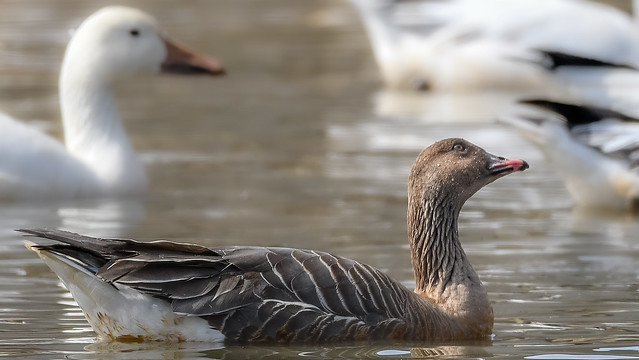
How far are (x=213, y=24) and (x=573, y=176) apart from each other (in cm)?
1112

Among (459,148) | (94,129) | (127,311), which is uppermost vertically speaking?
(94,129)

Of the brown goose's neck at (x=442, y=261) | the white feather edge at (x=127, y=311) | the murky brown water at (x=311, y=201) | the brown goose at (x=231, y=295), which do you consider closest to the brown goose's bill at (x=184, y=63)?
the murky brown water at (x=311, y=201)

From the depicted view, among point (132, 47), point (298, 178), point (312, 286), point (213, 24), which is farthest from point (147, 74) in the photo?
point (213, 24)

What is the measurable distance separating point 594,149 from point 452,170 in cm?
345

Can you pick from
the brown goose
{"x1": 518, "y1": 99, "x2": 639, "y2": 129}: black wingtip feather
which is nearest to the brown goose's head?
the brown goose

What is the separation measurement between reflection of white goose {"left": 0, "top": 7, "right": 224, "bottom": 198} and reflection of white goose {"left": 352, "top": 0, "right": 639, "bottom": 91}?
5082 millimetres

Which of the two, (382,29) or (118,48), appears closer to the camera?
(118,48)

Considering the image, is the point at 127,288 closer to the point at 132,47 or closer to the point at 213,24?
the point at 132,47

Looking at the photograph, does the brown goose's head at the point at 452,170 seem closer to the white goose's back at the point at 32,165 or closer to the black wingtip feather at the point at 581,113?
the black wingtip feather at the point at 581,113

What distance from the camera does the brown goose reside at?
6.30 meters

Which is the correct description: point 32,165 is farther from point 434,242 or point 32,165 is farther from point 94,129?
point 434,242

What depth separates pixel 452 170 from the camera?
709 cm

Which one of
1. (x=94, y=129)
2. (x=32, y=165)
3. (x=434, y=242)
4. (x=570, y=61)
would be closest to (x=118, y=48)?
(x=94, y=129)

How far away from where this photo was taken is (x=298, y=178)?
11.5m
